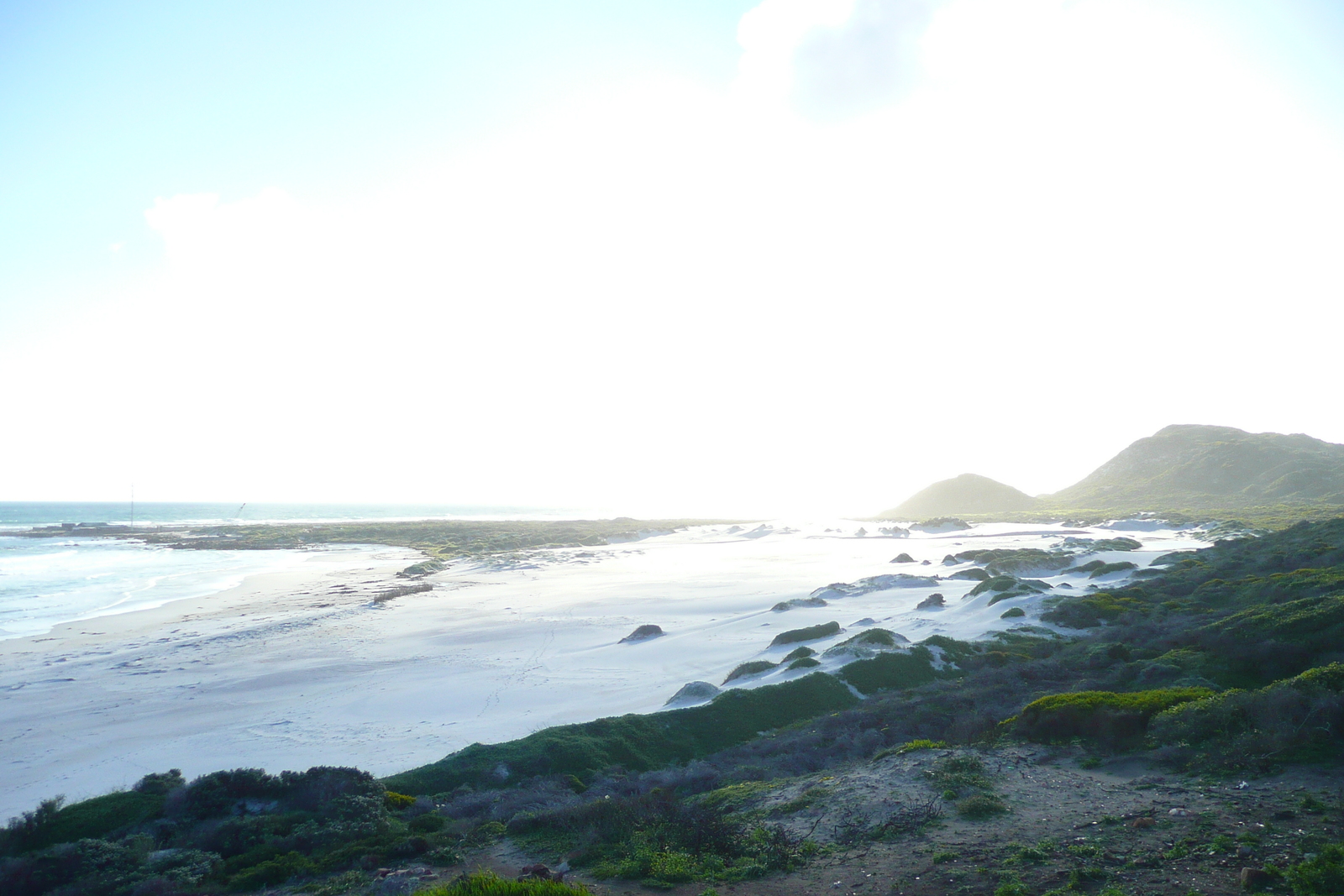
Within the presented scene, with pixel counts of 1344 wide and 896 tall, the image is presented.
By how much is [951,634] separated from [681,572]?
25.9m

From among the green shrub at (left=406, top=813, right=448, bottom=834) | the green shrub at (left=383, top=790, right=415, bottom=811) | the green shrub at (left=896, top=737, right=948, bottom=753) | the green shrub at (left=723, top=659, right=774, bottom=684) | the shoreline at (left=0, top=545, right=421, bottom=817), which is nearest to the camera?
the green shrub at (left=406, top=813, right=448, bottom=834)

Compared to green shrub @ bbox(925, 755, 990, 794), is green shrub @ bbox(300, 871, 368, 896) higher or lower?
lower

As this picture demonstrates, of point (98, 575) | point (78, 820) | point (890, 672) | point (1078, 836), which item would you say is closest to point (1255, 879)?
point (1078, 836)

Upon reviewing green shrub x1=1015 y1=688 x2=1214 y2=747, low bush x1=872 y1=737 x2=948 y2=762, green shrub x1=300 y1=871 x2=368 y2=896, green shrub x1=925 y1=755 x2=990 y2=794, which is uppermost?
green shrub x1=1015 y1=688 x2=1214 y2=747

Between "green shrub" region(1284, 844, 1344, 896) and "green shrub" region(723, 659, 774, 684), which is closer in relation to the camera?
"green shrub" region(1284, 844, 1344, 896)

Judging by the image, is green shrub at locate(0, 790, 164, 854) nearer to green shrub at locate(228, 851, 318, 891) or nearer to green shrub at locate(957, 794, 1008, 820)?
green shrub at locate(228, 851, 318, 891)

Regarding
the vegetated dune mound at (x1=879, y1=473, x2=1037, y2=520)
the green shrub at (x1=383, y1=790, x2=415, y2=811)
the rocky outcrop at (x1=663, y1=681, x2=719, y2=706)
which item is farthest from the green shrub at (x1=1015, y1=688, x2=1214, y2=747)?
the vegetated dune mound at (x1=879, y1=473, x2=1037, y2=520)

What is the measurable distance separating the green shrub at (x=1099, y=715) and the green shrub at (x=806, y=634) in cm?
1064

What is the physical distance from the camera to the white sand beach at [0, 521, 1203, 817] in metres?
15.4

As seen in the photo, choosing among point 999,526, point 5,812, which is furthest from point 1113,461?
point 5,812

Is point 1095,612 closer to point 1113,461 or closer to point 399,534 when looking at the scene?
point 399,534

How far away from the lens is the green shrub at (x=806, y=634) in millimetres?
22734

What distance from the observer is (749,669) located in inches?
782

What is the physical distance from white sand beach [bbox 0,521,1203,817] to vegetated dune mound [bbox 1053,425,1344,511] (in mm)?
66227
